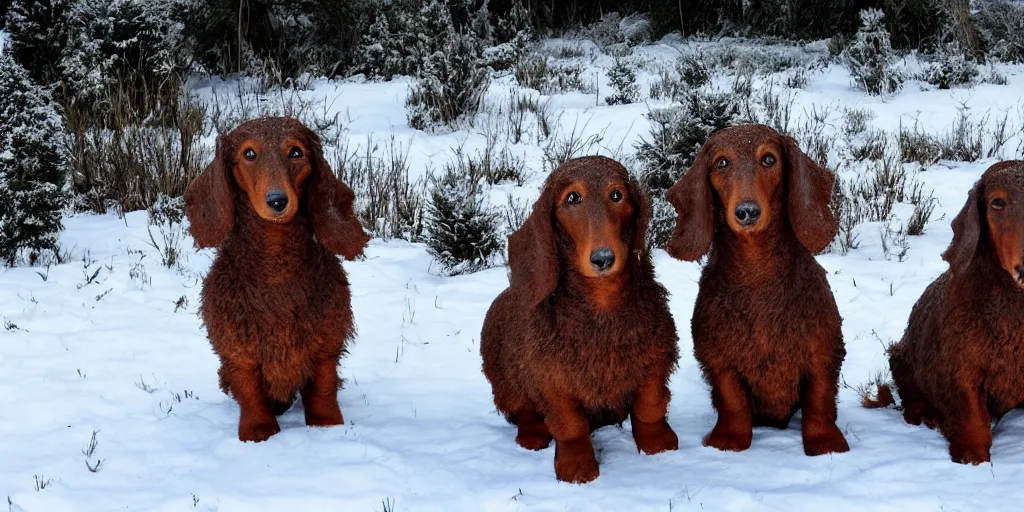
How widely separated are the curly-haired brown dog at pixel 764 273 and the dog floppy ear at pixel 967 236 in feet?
1.50

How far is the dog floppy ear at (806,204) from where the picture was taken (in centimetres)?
334

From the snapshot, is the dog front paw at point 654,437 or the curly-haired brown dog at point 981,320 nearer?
the curly-haired brown dog at point 981,320

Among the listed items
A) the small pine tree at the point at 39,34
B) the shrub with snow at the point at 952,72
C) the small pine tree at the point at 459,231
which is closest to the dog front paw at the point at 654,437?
the small pine tree at the point at 459,231

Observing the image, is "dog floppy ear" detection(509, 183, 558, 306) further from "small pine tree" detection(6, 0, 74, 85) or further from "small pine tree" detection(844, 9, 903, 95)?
"small pine tree" detection(6, 0, 74, 85)

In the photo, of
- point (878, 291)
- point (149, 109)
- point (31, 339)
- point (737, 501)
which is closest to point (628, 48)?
point (149, 109)

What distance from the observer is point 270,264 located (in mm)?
3820

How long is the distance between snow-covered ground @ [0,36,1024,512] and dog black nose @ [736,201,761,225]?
40.1 inches

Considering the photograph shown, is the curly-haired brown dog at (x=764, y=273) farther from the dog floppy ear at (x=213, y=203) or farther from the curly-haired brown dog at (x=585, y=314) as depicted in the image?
the dog floppy ear at (x=213, y=203)

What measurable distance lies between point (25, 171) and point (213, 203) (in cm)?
378

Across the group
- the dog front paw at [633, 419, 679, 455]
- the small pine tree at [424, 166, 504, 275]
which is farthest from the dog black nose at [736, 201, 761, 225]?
the small pine tree at [424, 166, 504, 275]

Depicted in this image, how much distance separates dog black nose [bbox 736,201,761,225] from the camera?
10.5ft

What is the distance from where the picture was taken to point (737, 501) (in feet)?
10.8

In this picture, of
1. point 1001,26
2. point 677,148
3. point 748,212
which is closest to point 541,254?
point 748,212

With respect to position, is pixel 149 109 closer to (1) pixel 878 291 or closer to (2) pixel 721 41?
(1) pixel 878 291
